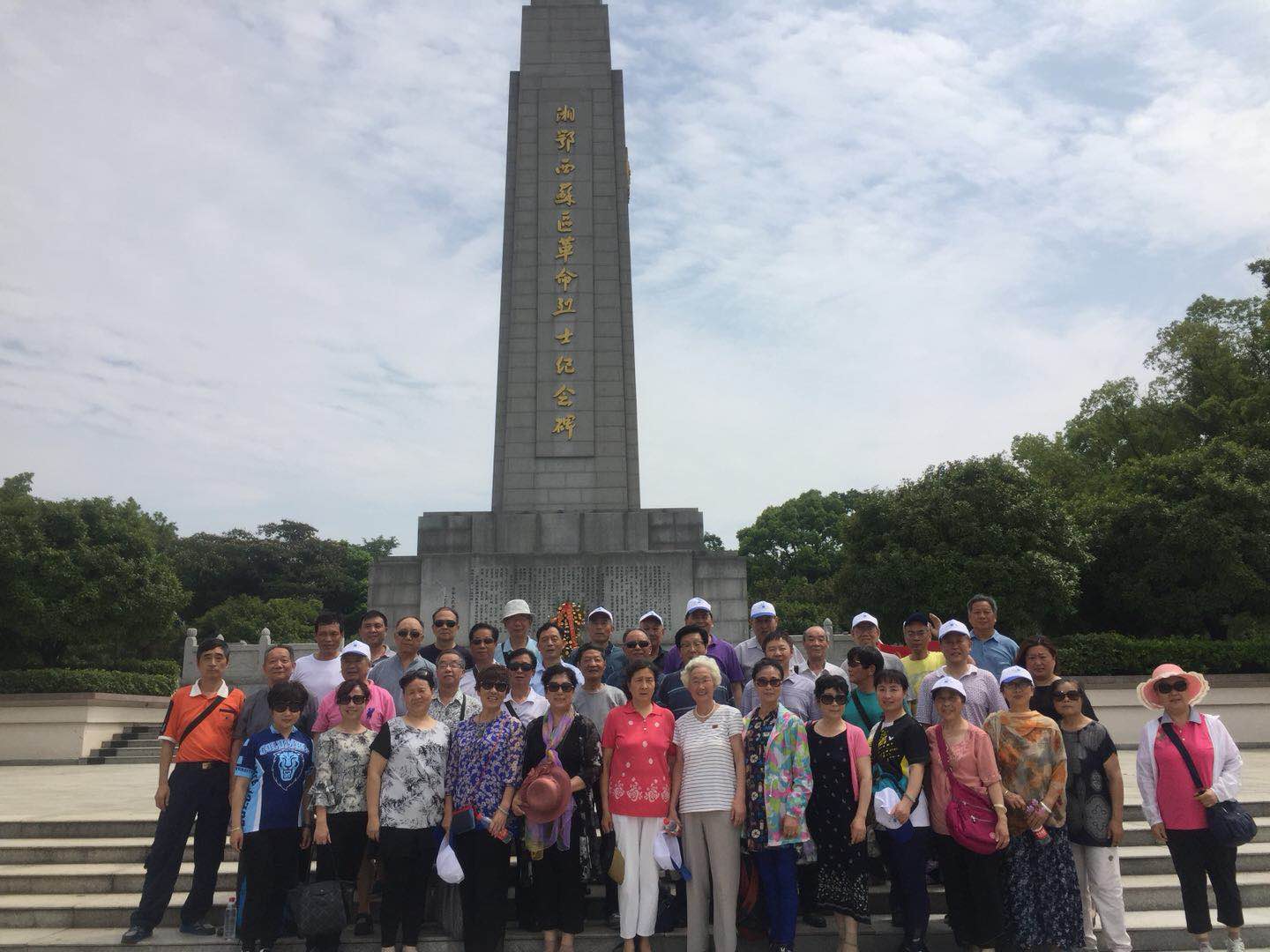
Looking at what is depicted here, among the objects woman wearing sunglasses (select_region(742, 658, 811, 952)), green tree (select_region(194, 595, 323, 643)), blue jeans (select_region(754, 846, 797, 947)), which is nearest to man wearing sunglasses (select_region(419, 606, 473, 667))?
woman wearing sunglasses (select_region(742, 658, 811, 952))

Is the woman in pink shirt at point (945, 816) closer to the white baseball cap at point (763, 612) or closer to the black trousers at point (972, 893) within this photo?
the black trousers at point (972, 893)

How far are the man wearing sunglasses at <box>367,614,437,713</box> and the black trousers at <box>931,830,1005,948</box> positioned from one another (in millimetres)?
2452

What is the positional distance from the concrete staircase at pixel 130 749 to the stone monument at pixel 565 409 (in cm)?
438

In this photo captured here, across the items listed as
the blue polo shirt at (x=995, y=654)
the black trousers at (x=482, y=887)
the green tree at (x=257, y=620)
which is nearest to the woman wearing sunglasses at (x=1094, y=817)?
the blue polo shirt at (x=995, y=654)

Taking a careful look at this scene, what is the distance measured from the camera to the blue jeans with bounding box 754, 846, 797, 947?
369cm

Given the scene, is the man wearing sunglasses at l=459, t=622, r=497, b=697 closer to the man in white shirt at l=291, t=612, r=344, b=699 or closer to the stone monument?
the man in white shirt at l=291, t=612, r=344, b=699

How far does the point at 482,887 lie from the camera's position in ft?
12.3

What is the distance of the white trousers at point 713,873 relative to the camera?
12.1 feet

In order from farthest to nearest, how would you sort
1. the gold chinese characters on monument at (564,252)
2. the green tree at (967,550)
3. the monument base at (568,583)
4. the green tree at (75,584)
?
the green tree at (967,550) → the green tree at (75,584) → the gold chinese characters on monument at (564,252) → the monument base at (568,583)

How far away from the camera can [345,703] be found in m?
3.87

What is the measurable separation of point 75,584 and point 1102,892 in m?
14.7

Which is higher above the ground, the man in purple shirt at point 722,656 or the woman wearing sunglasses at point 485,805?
the man in purple shirt at point 722,656

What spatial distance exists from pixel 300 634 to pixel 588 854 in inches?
1047


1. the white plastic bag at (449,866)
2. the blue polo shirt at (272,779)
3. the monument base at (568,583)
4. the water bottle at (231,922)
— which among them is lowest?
the water bottle at (231,922)
